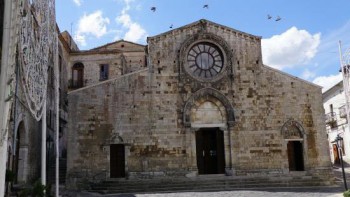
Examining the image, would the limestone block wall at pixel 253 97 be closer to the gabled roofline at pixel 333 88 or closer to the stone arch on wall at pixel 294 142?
the stone arch on wall at pixel 294 142

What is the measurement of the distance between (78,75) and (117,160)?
45.4 ft

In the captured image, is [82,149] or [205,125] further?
[205,125]

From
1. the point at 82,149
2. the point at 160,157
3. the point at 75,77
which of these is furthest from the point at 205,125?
the point at 75,77

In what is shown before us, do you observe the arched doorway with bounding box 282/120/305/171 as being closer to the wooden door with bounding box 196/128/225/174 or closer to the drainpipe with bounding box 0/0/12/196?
the wooden door with bounding box 196/128/225/174

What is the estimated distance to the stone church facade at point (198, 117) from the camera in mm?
21062

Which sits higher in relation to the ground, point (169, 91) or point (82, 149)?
point (169, 91)

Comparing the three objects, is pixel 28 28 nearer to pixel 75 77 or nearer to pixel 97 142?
pixel 97 142

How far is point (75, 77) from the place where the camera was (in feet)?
109

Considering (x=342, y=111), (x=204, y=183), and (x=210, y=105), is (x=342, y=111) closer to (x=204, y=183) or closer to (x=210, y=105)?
(x=210, y=105)

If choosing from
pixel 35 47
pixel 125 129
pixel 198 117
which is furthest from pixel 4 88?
pixel 198 117

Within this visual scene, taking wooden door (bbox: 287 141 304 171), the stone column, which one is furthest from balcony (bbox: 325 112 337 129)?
the stone column

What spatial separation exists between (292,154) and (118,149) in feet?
32.4

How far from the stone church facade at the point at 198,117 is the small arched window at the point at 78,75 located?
11.1 metres

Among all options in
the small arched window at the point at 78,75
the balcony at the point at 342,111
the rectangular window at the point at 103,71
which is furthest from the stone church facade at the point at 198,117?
the balcony at the point at 342,111
